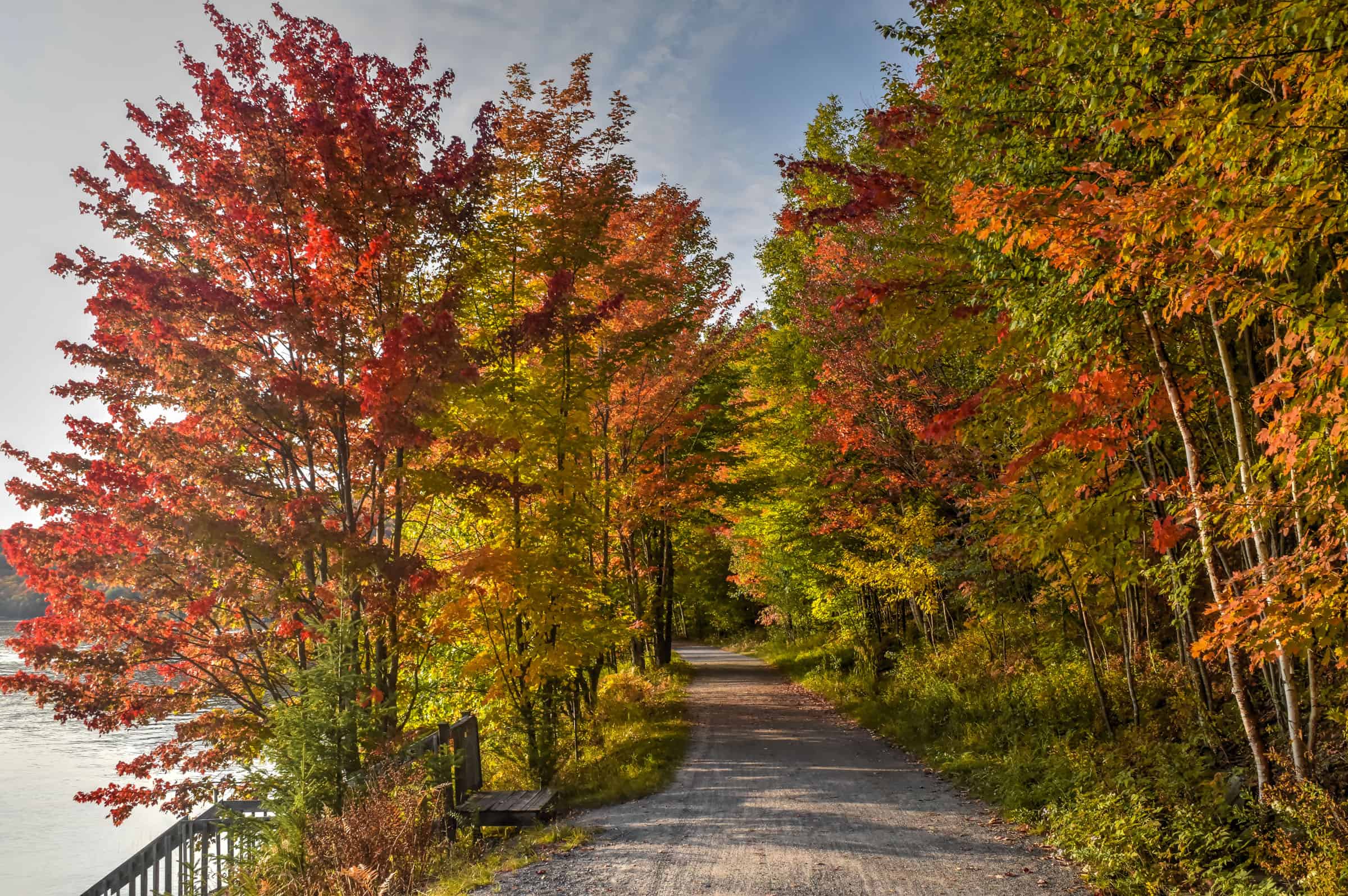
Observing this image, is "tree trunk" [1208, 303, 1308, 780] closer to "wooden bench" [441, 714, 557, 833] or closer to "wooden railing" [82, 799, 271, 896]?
"wooden bench" [441, 714, 557, 833]

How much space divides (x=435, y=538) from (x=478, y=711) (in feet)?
9.08

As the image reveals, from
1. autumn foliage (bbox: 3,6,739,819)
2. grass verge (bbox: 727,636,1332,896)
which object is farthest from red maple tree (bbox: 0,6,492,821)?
grass verge (bbox: 727,636,1332,896)

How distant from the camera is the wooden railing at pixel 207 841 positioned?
6.48 metres

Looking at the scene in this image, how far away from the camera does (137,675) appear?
8.35 meters

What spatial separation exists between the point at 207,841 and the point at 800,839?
5633mm

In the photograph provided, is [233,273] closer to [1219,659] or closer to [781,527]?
[1219,659]

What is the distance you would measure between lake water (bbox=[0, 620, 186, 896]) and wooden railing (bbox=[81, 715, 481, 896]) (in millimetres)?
8195

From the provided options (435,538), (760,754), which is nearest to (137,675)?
(435,538)

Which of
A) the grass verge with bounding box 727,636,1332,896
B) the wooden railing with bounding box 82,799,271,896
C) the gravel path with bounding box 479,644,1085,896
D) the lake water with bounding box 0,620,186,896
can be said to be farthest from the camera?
the lake water with bounding box 0,620,186,896

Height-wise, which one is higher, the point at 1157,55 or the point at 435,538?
the point at 1157,55

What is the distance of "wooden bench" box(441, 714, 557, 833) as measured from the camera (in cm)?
754

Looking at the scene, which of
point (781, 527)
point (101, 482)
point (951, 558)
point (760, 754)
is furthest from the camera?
point (781, 527)

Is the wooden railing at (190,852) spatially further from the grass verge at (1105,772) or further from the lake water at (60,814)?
the lake water at (60,814)

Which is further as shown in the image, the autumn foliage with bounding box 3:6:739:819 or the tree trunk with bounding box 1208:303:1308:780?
the autumn foliage with bounding box 3:6:739:819
